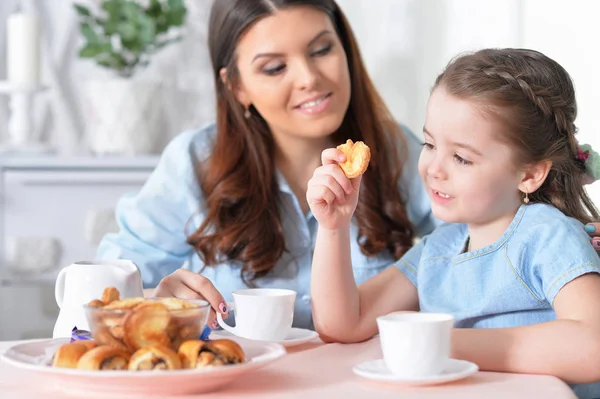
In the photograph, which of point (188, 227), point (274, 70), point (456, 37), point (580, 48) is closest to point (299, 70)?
point (274, 70)

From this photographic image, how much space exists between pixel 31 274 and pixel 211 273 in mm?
899

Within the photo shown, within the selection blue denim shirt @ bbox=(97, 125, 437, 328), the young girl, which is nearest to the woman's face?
blue denim shirt @ bbox=(97, 125, 437, 328)

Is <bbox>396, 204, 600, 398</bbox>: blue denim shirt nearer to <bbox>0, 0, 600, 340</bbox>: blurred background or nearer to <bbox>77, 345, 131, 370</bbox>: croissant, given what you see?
<bbox>77, 345, 131, 370</bbox>: croissant

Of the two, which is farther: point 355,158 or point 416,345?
point 355,158

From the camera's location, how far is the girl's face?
127 cm

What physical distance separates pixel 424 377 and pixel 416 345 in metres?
0.04

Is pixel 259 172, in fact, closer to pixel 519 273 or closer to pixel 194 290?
pixel 194 290

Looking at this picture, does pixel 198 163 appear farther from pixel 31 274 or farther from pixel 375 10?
pixel 375 10

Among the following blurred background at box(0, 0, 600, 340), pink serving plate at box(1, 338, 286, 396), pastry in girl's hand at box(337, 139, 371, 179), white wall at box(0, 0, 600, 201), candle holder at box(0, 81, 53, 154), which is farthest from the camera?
white wall at box(0, 0, 600, 201)

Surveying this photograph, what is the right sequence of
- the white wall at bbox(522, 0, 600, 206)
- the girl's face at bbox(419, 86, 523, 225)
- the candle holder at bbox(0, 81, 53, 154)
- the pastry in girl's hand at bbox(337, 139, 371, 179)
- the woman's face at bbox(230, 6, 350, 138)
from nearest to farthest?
the pastry in girl's hand at bbox(337, 139, 371, 179)
the girl's face at bbox(419, 86, 523, 225)
the woman's face at bbox(230, 6, 350, 138)
the white wall at bbox(522, 0, 600, 206)
the candle holder at bbox(0, 81, 53, 154)

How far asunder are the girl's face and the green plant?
1436 millimetres

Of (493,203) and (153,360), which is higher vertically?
(493,203)

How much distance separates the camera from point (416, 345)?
3.11ft

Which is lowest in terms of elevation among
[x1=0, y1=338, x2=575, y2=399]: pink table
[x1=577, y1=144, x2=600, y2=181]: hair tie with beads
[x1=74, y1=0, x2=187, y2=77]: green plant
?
[x1=0, y1=338, x2=575, y2=399]: pink table
